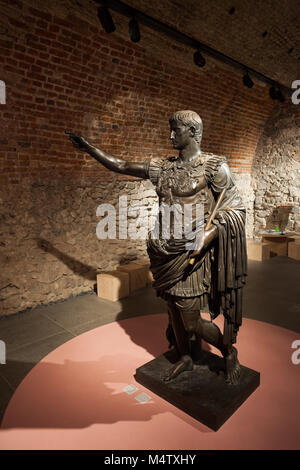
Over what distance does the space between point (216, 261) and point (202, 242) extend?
0.34 m

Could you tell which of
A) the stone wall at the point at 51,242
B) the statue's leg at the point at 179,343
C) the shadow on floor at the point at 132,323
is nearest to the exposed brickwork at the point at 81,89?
the stone wall at the point at 51,242

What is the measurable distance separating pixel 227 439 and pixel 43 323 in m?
2.90

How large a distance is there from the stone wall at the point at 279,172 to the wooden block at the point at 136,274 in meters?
4.60

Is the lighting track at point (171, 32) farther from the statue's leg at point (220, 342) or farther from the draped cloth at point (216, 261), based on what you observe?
the statue's leg at point (220, 342)

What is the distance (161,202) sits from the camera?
2.67 metres

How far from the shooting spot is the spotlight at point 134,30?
4.35 meters

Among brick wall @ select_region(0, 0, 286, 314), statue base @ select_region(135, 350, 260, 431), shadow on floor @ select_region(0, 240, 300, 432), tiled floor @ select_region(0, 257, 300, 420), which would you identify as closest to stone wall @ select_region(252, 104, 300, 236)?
shadow on floor @ select_region(0, 240, 300, 432)

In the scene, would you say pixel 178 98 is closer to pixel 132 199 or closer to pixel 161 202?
pixel 132 199

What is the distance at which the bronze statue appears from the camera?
8.18ft

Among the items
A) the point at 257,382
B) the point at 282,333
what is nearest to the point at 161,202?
the point at 257,382

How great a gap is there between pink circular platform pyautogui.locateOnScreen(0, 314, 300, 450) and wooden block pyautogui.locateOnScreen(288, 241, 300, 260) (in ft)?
15.8

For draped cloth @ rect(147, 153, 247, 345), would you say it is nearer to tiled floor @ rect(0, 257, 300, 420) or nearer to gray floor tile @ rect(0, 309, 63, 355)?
tiled floor @ rect(0, 257, 300, 420)

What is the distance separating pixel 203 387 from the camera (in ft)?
8.58

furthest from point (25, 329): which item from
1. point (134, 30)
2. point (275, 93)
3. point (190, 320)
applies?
point (275, 93)
